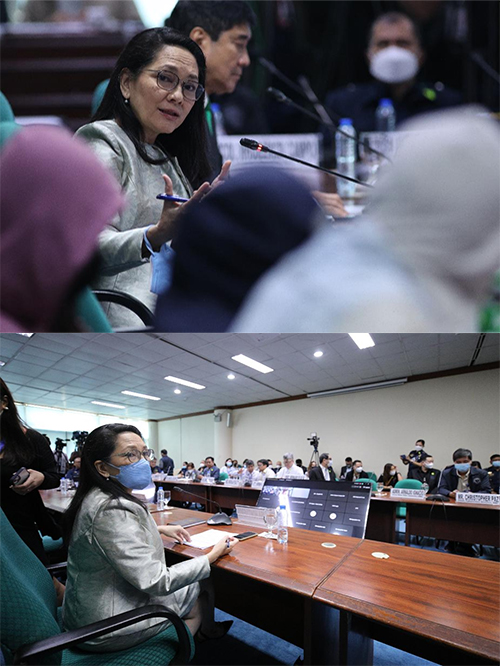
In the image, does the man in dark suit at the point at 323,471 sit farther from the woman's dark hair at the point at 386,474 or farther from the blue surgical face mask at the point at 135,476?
the blue surgical face mask at the point at 135,476

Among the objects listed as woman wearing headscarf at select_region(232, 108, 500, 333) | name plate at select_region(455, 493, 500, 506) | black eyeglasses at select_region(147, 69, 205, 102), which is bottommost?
name plate at select_region(455, 493, 500, 506)

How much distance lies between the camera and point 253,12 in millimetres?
786

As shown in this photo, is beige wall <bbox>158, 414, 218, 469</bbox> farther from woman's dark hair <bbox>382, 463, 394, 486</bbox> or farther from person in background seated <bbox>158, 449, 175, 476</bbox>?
woman's dark hair <bbox>382, 463, 394, 486</bbox>

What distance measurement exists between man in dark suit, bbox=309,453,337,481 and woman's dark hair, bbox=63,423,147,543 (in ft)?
1.00

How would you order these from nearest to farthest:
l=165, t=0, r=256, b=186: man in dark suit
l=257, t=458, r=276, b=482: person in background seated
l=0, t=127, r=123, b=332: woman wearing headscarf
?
l=0, t=127, r=123, b=332: woman wearing headscarf → l=165, t=0, r=256, b=186: man in dark suit → l=257, t=458, r=276, b=482: person in background seated

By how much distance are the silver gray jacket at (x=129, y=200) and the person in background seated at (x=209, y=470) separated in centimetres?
34

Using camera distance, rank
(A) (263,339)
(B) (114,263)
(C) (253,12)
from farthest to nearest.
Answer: (C) (253,12), (A) (263,339), (B) (114,263)

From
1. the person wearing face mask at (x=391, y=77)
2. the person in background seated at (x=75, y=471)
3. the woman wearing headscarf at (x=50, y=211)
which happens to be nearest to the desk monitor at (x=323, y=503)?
the person in background seated at (x=75, y=471)

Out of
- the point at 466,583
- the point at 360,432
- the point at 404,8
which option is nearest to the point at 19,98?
the point at 404,8

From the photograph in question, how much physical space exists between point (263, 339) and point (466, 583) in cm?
59

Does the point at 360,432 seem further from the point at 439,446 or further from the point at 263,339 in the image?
the point at 263,339

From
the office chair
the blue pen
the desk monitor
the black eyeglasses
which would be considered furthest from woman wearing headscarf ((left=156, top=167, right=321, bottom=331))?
the office chair

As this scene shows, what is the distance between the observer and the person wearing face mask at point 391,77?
85 cm

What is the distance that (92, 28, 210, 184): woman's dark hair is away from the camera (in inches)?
21.4
